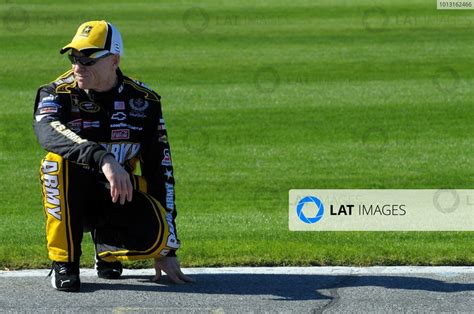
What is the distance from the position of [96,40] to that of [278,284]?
1.63m

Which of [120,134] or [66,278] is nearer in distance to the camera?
[66,278]

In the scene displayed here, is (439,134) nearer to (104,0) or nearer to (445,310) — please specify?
(445,310)

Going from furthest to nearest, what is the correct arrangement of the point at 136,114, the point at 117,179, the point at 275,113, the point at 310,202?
1. the point at 275,113
2. the point at 310,202
3. the point at 136,114
4. the point at 117,179

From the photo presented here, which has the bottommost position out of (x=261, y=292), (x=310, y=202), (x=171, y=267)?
(x=261, y=292)

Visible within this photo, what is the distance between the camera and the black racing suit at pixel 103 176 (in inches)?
248

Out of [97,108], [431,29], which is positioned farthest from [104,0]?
[97,108]

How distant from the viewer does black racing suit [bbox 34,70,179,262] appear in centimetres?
629

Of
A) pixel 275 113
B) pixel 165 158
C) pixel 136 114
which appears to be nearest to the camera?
pixel 136 114

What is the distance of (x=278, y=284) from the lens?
655cm

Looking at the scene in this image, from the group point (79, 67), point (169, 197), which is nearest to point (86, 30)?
point (79, 67)

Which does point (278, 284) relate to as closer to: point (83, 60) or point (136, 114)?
point (136, 114)

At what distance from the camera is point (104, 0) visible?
28.3m

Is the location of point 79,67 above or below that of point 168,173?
above

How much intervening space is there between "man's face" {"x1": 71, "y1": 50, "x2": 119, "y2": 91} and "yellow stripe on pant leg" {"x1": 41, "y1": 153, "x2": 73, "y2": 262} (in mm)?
429
